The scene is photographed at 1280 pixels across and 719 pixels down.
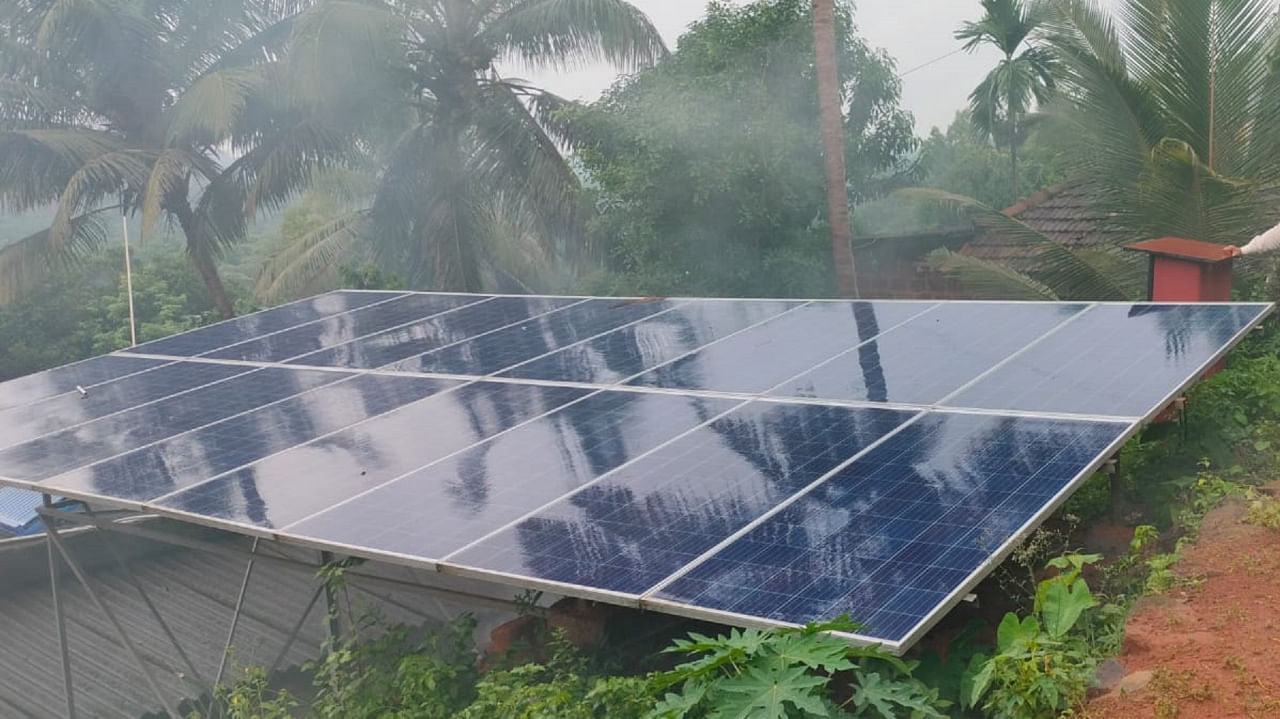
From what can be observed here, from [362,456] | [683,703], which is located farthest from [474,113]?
[683,703]

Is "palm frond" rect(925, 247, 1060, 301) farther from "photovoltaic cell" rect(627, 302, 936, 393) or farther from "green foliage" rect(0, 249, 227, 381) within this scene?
"green foliage" rect(0, 249, 227, 381)

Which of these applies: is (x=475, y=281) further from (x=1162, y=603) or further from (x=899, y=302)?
(x=1162, y=603)

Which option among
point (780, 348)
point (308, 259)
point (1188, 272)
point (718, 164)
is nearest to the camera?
point (780, 348)

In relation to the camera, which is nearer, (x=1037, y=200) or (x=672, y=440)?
(x=672, y=440)

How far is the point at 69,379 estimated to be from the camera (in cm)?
1257

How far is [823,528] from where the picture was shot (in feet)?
20.4

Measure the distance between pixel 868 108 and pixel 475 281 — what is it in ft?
25.2

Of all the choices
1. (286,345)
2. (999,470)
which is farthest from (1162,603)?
(286,345)

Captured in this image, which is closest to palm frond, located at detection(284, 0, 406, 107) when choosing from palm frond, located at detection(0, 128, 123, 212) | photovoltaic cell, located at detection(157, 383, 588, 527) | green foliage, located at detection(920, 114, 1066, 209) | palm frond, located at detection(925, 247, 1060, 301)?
palm frond, located at detection(0, 128, 123, 212)

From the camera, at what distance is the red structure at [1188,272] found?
10.6 m

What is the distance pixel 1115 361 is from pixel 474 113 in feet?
49.6

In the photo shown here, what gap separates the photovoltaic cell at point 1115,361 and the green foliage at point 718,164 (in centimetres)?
1062

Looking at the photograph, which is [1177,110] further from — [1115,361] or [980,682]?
[980,682]

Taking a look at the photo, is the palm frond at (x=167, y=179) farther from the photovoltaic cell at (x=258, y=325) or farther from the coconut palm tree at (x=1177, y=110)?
the coconut palm tree at (x=1177, y=110)
